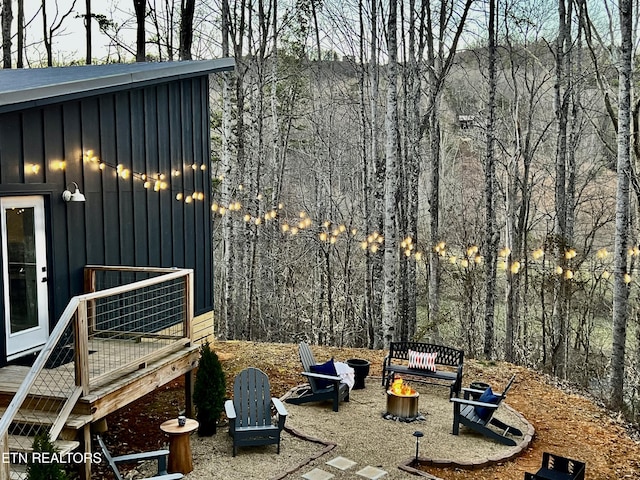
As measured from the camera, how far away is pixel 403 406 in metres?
7.72

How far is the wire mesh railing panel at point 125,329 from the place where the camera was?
6.54 m

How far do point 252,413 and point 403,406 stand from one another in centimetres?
220

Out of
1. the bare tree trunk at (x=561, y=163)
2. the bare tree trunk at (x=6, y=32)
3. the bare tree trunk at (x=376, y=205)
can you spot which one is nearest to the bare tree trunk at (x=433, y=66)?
the bare tree trunk at (x=376, y=205)

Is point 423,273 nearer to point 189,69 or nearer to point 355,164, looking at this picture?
point 355,164

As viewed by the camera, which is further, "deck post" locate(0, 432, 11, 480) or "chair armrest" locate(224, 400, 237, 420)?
"chair armrest" locate(224, 400, 237, 420)

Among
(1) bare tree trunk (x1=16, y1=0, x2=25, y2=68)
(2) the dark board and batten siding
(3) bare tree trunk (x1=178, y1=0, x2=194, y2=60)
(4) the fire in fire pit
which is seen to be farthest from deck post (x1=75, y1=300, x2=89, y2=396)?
(1) bare tree trunk (x1=16, y1=0, x2=25, y2=68)

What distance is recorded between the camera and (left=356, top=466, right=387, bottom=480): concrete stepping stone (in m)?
6.00

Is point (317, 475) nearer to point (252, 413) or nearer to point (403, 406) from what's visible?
point (252, 413)

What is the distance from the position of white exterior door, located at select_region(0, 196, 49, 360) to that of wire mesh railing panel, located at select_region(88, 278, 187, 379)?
2.02 feet

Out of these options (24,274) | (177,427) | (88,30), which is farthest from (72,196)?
(88,30)

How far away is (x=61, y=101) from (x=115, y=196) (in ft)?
5.47

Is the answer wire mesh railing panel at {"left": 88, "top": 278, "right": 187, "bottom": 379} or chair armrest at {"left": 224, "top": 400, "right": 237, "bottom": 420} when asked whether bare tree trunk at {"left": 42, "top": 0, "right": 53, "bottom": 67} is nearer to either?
wire mesh railing panel at {"left": 88, "top": 278, "right": 187, "bottom": 379}

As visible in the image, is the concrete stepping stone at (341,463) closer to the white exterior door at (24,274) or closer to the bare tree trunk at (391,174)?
the white exterior door at (24,274)

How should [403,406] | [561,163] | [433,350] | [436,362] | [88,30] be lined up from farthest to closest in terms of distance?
1. [88,30]
2. [561,163]
3. [433,350]
4. [436,362]
5. [403,406]
